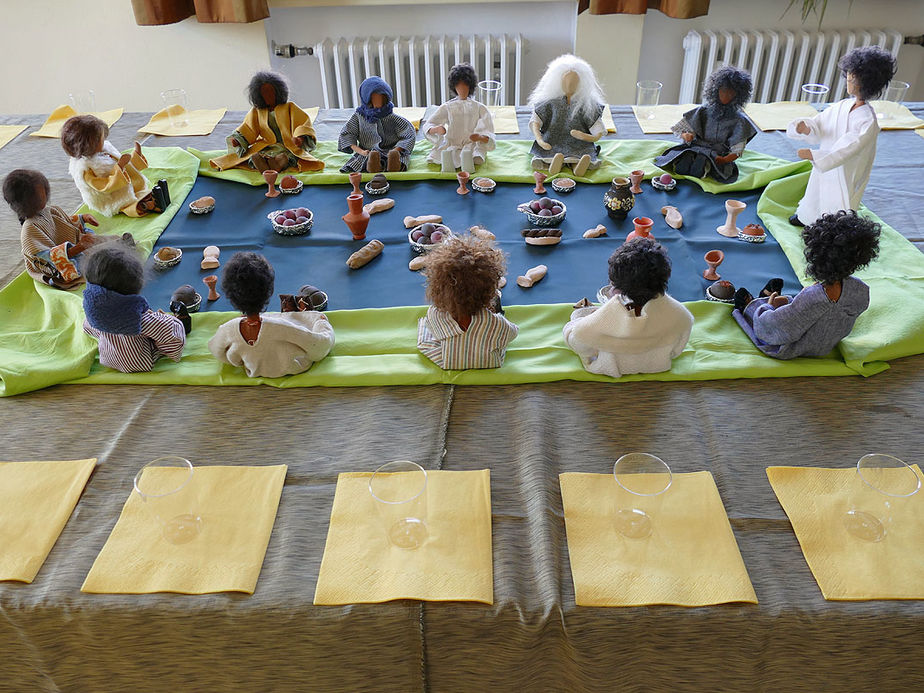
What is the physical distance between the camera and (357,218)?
8.81 feet

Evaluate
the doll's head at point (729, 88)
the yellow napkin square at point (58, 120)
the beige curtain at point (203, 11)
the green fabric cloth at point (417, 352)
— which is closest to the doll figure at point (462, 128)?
the doll's head at point (729, 88)

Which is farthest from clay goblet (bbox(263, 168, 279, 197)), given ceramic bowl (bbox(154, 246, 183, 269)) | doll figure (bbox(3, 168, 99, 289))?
doll figure (bbox(3, 168, 99, 289))

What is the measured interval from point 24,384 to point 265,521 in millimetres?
919

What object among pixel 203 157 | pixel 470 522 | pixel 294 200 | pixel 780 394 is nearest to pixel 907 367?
pixel 780 394

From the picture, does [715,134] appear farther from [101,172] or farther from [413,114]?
[101,172]

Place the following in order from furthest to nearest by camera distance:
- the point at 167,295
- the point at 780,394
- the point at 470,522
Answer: the point at 167,295
the point at 780,394
the point at 470,522

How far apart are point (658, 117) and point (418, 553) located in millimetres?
2713

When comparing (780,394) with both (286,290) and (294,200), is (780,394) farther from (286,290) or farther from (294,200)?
(294,200)

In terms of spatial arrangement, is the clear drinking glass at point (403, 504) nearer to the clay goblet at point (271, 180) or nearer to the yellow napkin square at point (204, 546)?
the yellow napkin square at point (204, 546)

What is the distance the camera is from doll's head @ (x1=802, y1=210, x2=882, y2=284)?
1.87 m

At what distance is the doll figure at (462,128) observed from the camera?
3.09m

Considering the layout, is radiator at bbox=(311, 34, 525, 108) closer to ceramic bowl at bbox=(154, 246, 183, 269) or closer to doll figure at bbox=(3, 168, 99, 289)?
ceramic bowl at bbox=(154, 246, 183, 269)

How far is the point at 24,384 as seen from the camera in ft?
6.69

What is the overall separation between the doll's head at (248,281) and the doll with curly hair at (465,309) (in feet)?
1.44
